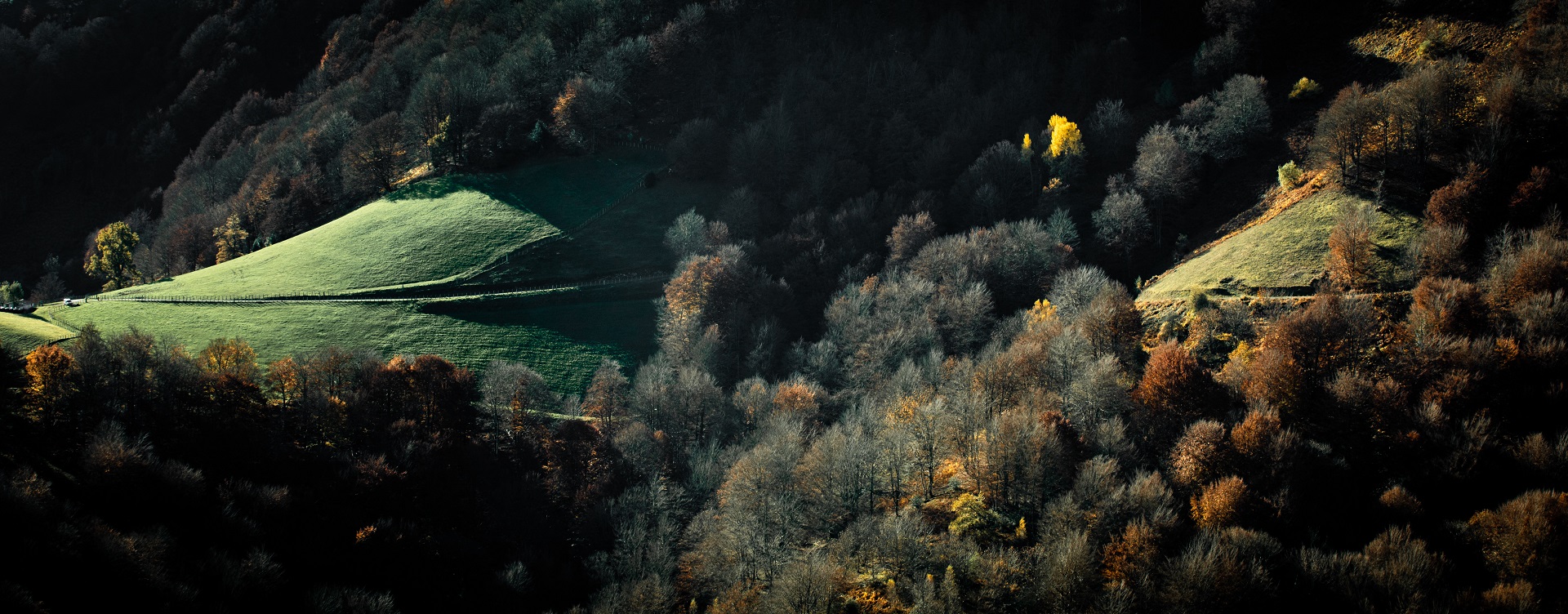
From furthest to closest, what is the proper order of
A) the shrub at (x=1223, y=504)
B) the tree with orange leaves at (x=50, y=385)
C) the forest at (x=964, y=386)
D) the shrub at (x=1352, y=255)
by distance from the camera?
the tree with orange leaves at (x=50, y=385)
the shrub at (x=1352, y=255)
the shrub at (x=1223, y=504)
the forest at (x=964, y=386)

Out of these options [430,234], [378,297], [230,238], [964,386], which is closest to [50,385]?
[378,297]

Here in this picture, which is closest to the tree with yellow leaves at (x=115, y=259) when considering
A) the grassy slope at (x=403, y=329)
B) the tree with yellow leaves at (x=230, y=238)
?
the tree with yellow leaves at (x=230, y=238)

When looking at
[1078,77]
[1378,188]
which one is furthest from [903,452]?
[1078,77]

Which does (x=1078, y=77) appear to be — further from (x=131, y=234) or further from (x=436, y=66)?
(x=131, y=234)

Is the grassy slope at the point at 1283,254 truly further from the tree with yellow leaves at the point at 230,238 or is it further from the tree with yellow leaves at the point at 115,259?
the tree with yellow leaves at the point at 115,259

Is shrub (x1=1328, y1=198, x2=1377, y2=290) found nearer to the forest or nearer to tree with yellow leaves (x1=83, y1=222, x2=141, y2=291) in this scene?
the forest
